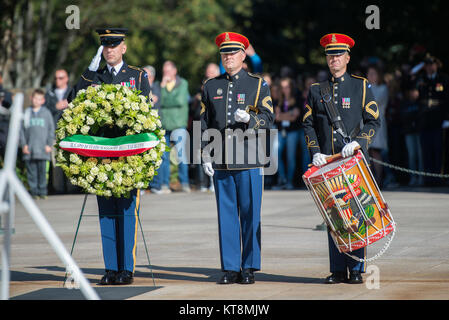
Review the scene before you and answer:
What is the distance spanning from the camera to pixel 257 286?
823cm

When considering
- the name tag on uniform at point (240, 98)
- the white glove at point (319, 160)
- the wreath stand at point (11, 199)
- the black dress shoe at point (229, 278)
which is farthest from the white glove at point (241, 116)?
the wreath stand at point (11, 199)

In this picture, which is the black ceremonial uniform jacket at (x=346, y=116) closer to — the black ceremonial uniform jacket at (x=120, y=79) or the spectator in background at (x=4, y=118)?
the black ceremonial uniform jacket at (x=120, y=79)

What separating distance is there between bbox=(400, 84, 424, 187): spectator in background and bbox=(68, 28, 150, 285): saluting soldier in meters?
9.64

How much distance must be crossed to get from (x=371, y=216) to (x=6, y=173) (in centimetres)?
351

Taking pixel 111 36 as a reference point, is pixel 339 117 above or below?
below

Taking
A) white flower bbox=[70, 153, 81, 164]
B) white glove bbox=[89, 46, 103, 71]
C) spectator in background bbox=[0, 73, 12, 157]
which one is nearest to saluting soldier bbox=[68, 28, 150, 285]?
white glove bbox=[89, 46, 103, 71]

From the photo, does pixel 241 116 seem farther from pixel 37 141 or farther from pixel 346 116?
pixel 37 141

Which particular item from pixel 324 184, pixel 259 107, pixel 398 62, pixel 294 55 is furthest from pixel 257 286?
pixel 294 55

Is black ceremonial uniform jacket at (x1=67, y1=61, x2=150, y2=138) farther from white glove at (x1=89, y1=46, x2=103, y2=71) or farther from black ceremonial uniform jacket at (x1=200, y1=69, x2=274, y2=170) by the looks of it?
black ceremonial uniform jacket at (x1=200, y1=69, x2=274, y2=170)

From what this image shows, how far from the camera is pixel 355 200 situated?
26.1 feet

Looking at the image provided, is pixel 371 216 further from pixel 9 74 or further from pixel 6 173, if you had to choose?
pixel 9 74

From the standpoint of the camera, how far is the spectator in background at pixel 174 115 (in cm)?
1753

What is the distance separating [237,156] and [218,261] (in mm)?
1634

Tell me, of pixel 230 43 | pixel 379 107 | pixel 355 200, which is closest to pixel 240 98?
pixel 230 43
